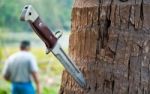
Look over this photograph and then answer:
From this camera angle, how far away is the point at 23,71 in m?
6.26

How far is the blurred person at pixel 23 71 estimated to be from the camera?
621 centimetres

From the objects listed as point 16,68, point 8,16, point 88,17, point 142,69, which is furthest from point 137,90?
point 8,16

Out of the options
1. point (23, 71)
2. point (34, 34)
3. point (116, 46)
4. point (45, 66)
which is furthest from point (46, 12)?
point (116, 46)

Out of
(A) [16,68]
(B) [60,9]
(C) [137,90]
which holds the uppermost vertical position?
(C) [137,90]

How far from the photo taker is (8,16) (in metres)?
9.28

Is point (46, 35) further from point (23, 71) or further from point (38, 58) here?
point (38, 58)

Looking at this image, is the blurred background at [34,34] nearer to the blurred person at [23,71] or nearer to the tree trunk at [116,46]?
the blurred person at [23,71]

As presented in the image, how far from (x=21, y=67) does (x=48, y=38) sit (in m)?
4.62

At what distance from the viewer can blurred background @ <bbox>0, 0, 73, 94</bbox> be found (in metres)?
8.62

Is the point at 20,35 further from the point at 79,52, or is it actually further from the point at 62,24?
the point at 79,52

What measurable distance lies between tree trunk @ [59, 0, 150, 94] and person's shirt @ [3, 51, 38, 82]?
4.41 meters

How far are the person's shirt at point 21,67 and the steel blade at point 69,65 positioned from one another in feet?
14.5

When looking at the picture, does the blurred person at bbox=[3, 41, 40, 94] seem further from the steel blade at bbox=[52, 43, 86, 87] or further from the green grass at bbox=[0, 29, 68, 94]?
the steel blade at bbox=[52, 43, 86, 87]

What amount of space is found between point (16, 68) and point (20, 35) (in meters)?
3.39
